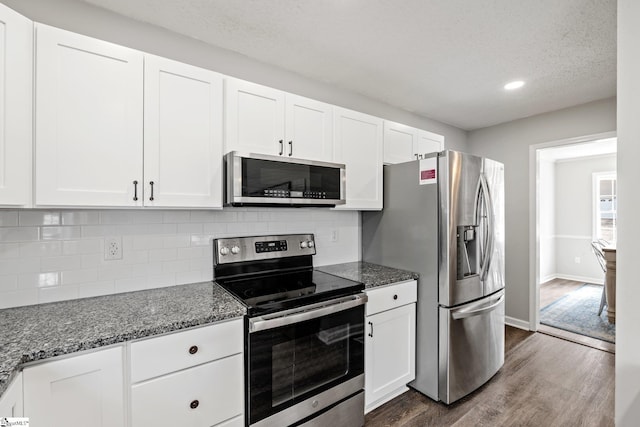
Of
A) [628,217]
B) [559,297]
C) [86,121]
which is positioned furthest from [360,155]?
[559,297]

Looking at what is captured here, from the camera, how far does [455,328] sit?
7.02 feet

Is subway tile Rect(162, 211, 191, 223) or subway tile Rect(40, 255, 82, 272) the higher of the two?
subway tile Rect(162, 211, 191, 223)

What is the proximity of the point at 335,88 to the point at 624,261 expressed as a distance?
2364 millimetres

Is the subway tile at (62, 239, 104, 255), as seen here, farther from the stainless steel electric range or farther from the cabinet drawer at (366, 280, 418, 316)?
the cabinet drawer at (366, 280, 418, 316)

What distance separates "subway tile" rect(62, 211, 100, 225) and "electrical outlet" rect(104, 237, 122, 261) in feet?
0.41

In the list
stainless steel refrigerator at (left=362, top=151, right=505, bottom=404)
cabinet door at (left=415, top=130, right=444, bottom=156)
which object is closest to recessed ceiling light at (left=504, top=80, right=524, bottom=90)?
cabinet door at (left=415, top=130, right=444, bottom=156)

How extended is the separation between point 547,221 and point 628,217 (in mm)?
5629

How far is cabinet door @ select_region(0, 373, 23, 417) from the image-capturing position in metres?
0.90

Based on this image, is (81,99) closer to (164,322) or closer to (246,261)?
(164,322)

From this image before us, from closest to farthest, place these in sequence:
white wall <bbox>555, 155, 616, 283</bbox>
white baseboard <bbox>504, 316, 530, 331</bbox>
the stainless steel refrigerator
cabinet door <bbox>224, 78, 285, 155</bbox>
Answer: cabinet door <bbox>224, 78, 285, 155</bbox>
the stainless steel refrigerator
white baseboard <bbox>504, 316, 530, 331</bbox>
white wall <bbox>555, 155, 616, 283</bbox>

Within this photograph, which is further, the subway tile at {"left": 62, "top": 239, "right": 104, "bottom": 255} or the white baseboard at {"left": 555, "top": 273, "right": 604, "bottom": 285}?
the white baseboard at {"left": 555, "top": 273, "right": 604, "bottom": 285}

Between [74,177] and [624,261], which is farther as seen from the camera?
[74,177]

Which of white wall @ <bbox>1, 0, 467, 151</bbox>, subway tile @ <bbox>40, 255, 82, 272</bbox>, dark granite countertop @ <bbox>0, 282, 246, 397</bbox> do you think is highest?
white wall @ <bbox>1, 0, 467, 151</bbox>

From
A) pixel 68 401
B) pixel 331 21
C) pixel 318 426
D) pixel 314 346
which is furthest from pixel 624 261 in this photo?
pixel 68 401
